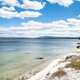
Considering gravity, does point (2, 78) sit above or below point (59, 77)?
below

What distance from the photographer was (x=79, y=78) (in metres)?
8.95

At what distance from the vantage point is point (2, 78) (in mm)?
13312

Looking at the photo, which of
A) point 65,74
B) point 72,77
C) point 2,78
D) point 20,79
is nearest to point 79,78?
point 72,77

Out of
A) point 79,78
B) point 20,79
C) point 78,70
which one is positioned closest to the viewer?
point 79,78

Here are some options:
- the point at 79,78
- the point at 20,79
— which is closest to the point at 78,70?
the point at 79,78

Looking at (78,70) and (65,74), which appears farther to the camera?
(78,70)

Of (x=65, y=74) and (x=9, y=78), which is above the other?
(x=65, y=74)

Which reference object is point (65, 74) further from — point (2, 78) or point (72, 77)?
point (2, 78)

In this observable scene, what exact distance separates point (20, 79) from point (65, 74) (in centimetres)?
639

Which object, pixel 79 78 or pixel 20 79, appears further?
pixel 20 79

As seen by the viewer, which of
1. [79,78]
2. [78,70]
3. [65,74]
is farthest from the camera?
[78,70]

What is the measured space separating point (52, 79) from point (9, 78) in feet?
23.7

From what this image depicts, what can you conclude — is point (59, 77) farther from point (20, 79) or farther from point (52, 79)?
point (20, 79)

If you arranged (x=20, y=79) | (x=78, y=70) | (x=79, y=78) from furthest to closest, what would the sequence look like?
(x=20, y=79) → (x=78, y=70) → (x=79, y=78)
